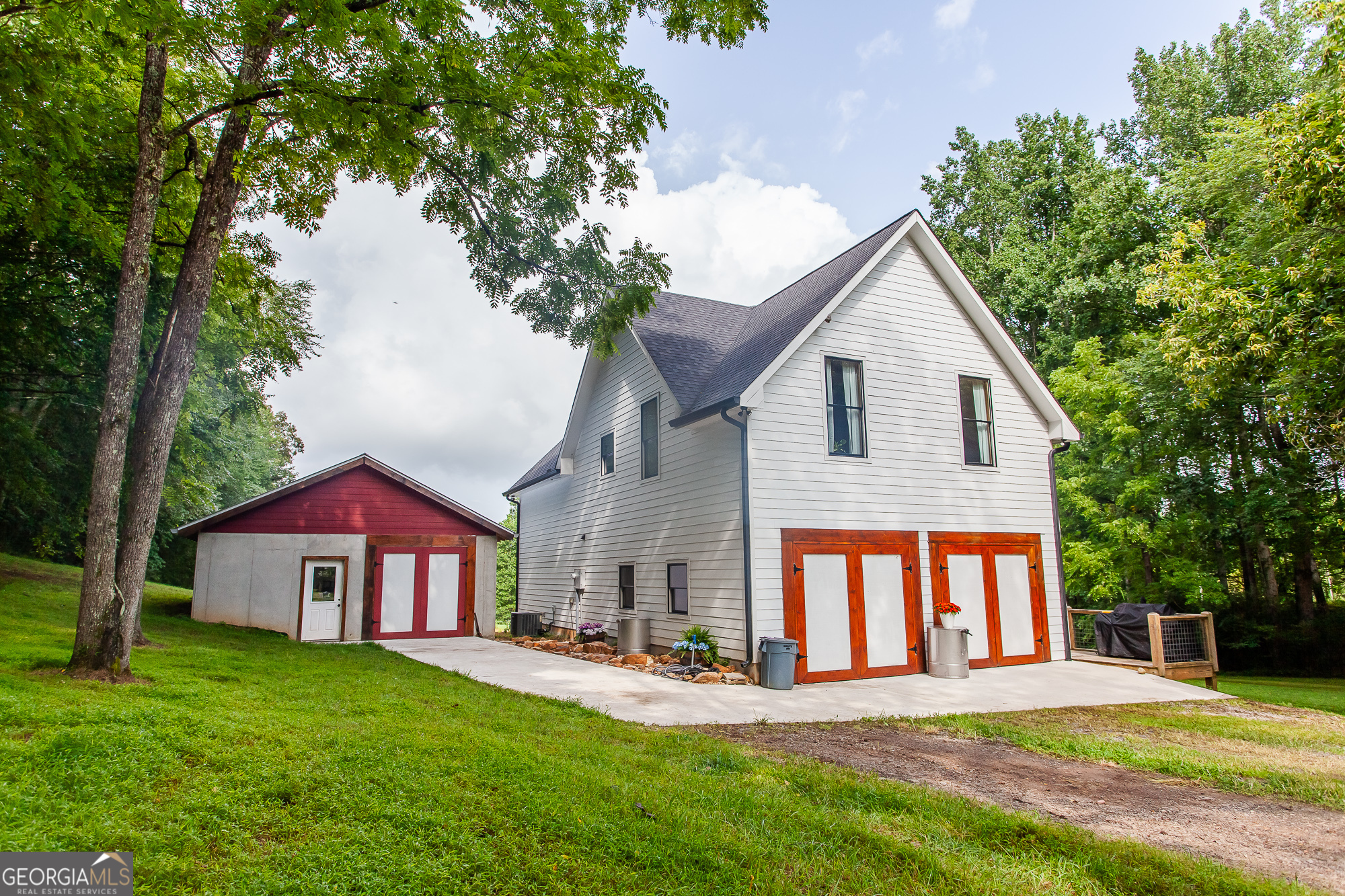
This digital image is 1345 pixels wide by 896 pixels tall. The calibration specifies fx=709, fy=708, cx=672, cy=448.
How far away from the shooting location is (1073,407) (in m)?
21.1

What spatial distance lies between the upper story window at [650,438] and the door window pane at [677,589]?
6.40ft

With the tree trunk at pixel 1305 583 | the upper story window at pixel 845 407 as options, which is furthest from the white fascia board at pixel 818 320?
the tree trunk at pixel 1305 583

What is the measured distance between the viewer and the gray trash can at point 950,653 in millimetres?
11320

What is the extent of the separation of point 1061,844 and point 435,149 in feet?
37.2

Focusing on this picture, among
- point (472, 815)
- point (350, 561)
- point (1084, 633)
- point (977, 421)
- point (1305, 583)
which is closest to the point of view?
point (472, 815)

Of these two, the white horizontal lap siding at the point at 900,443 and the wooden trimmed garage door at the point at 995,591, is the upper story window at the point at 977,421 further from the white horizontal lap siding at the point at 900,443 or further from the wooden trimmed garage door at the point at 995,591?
the wooden trimmed garage door at the point at 995,591

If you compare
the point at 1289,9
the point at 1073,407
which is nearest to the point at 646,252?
the point at 1073,407

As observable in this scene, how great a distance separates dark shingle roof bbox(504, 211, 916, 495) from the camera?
11.9 metres

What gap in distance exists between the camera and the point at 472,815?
Answer: 3.62 meters

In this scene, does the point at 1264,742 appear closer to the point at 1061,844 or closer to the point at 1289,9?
the point at 1061,844

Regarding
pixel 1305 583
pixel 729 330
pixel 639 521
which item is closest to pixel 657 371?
pixel 729 330

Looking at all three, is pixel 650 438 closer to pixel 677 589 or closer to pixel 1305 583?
pixel 677 589

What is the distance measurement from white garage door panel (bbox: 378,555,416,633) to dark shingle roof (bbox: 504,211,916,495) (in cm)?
416

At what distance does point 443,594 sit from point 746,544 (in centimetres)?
950
